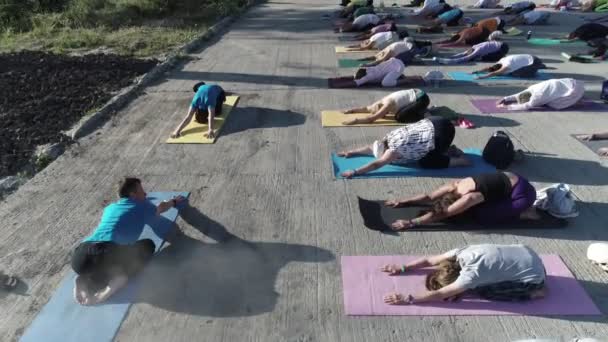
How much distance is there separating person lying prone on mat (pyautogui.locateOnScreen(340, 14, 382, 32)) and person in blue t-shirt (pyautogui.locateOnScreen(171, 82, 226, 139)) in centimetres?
799

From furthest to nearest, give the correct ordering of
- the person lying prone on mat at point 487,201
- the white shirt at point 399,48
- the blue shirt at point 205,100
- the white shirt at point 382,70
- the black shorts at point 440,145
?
the white shirt at point 399,48 < the white shirt at point 382,70 < the blue shirt at point 205,100 < the black shorts at point 440,145 < the person lying prone on mat at point 487,201

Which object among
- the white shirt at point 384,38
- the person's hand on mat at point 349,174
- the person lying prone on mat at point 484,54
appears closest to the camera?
the person's hand on mat at point 349,174

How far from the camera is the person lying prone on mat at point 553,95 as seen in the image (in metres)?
6.95

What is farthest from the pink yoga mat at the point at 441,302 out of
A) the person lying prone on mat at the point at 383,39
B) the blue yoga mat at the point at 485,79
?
the person lying prone on mat at the point at 383,39

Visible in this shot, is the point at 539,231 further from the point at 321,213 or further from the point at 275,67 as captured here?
the point at 275,67

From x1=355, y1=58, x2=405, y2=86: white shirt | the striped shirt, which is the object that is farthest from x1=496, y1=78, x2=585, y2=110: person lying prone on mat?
the striped shirt

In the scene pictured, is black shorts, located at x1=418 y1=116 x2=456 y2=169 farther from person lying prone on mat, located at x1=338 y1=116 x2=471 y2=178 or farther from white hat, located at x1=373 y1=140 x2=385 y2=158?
white hat, located at x1=373 y1=140 x2=385 y2=158

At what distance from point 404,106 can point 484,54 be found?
443cm

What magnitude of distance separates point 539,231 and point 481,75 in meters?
5.38

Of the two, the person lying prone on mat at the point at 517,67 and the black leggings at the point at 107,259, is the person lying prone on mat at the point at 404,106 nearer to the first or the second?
the person lying prone on mat at the point at 517,67

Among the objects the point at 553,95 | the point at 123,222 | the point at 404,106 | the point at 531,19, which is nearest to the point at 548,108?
the point at 553,95

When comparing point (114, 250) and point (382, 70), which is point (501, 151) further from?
point (114, 250)

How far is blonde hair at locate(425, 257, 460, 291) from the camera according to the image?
11.2ft

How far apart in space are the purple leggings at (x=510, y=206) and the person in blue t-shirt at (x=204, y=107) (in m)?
3.93
